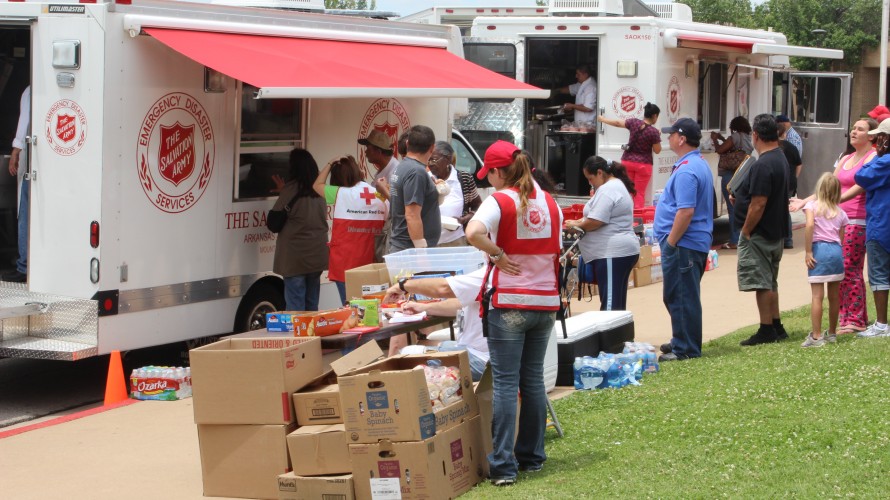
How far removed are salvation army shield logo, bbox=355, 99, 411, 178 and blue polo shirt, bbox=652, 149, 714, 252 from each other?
270 cm

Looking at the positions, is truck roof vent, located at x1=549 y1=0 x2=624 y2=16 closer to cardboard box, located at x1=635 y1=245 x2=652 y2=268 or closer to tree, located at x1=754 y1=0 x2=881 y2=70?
cardboard box, located at x1=635 y1=245 x2=652 y2=268

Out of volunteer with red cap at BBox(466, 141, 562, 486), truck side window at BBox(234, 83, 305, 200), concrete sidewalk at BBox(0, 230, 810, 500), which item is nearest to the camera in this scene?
volunteer with red cap at BBox(466, 141, 562, 486)

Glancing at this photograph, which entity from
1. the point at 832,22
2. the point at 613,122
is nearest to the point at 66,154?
the point at 613,122

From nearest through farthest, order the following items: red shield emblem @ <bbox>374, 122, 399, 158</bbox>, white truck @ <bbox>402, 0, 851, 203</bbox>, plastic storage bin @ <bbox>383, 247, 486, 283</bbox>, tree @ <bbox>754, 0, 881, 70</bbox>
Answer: plastic storage bin @ <bbox>383, 247, 486, 283</bbox> → red shield emblem @ <bbox>374, 122, 399, 158</bbox> → white truck @ <bbox>402, 0, 851, 203</bbox> → tree @ <bbox>754, 0, 881, 70</bbox>

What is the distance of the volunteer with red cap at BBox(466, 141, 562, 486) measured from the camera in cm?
576

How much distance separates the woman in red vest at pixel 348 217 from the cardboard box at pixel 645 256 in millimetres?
4920

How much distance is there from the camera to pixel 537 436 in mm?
6023

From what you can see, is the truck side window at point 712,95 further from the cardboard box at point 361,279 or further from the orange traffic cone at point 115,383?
the orange traffic cone at point 115,383

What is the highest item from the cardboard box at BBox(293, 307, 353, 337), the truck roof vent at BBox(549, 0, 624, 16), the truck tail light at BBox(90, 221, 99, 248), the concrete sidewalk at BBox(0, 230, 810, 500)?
the truck roof vent at BBox(549, 0, 624, 16)

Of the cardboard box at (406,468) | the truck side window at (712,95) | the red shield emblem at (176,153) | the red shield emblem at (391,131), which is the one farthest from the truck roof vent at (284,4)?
the truck side window at (712,95)

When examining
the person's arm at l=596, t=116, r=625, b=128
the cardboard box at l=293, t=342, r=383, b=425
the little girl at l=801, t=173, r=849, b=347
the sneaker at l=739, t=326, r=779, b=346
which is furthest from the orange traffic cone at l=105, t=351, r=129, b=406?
the person's arm at l=596, t=116, r=625, b=128

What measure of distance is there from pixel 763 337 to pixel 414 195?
2998mm

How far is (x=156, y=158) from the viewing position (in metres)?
8.23

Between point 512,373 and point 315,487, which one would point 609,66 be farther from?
point 315,487
